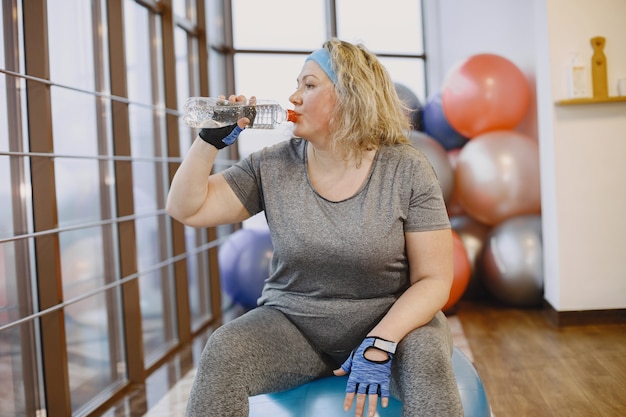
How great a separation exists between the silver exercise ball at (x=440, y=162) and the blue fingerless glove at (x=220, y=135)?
256 centimetres

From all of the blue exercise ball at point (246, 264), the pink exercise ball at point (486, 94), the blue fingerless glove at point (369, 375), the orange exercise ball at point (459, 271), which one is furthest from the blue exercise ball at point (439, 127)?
the blue fingerless glove at point (369, 375)

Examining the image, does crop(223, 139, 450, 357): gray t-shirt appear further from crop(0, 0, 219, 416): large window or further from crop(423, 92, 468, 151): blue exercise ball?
crop(423, 92, 468, 151): blue exercise ball

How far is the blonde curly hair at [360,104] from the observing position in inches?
60.6

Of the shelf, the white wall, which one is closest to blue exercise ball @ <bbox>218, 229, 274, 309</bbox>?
the white wall

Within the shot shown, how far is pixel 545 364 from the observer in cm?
279

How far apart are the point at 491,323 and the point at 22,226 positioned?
2.38 meters

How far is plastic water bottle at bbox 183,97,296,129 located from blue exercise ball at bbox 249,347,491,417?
595mm

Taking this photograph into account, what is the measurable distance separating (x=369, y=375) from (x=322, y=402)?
0.21m

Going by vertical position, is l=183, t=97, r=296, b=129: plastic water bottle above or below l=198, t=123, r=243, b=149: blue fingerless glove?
above

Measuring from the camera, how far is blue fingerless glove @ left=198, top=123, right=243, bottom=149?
1.50 meters

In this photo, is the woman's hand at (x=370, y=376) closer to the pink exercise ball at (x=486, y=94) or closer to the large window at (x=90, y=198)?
the large window at (x=90, y=198)

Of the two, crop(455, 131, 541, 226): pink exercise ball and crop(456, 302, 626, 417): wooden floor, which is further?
crop(455, 131, 541, 226): pink exercise ball

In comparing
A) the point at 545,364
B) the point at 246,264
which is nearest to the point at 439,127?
the point at 246,264

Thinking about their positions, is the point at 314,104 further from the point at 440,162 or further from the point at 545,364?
the point at 440,162
